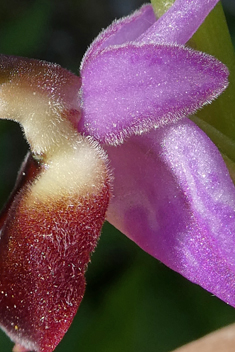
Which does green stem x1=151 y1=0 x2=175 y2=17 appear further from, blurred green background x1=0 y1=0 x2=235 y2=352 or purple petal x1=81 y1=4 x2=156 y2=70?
blurred green background x1=0 y1=0 x2=235 y2=352

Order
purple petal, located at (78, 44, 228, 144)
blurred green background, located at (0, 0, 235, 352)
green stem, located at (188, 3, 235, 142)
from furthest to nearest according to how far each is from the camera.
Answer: blurred green background, located at (0, 0, 235, 352) < green stem, located at (188, 3, 235, 142) < purple petal, located at (78, 44, 228, 144)

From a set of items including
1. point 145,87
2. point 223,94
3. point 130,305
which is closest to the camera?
point 145,87

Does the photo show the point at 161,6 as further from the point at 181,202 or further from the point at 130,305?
the point at 130,305

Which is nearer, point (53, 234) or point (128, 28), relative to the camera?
point (53, 234)

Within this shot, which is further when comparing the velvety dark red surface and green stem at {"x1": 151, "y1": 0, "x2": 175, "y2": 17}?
green stem at {"x1": 151, "y1": 0, "x2": 175, "y2": 17}

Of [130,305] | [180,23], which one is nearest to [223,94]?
[180,23]

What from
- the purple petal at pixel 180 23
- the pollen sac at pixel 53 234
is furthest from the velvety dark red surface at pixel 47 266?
the purple petal at pixel 180 23

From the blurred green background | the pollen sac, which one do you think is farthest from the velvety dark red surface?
the blurred green background
